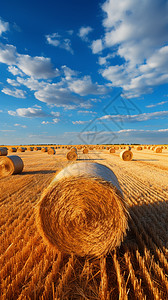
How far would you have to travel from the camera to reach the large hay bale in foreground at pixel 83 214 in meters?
2.93

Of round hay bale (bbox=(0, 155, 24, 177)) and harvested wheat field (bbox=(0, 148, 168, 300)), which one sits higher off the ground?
round hay bale (bbox=(0, 155, 24, 177))

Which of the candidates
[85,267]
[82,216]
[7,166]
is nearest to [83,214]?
[82,216]

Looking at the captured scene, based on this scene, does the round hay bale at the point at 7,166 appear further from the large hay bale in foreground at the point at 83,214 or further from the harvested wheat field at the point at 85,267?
the large hay bale in foreground at the point at 83,214

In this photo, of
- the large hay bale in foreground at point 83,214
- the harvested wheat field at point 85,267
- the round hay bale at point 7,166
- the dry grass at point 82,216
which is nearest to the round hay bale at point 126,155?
the round hay bale at point 7,166

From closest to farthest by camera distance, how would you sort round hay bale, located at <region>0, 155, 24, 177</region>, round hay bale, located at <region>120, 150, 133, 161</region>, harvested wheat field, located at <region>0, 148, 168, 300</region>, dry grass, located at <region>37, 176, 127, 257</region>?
harvested wheat field, located at <region>0, 148, 168, 300</region>, dry grass, located at <region>37, 176, 127, 257</region>, round hay bale, located at <region>0, 155, 24, 177</region>, round hay bale, located at <region>120, 150, 133, 161</region>

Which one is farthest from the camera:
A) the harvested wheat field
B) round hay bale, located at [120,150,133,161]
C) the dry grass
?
round hay bale, located at [120,150,133,161]

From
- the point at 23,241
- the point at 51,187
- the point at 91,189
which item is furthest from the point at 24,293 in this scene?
the point at 91,189

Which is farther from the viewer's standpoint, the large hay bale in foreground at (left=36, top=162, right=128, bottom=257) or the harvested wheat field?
the large hay bale in foreground at (left=36, top=162, right=128, bottom=257)

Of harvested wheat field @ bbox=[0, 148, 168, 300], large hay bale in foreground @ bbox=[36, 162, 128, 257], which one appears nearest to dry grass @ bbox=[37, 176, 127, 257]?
large hay bale in foreground @ bbox=[36, 162, 128, 257]

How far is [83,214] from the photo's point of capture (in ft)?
10.2

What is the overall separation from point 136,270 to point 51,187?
2014 mm

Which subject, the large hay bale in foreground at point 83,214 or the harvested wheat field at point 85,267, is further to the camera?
the large hay bale in foreground at point 83,214

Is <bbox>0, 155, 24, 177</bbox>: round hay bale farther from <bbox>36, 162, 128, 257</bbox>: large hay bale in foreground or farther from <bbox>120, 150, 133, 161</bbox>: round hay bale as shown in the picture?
<bbox>120, 150, 133, 161</bbox>: round hay bale

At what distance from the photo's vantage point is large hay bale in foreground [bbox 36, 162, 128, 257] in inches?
115
